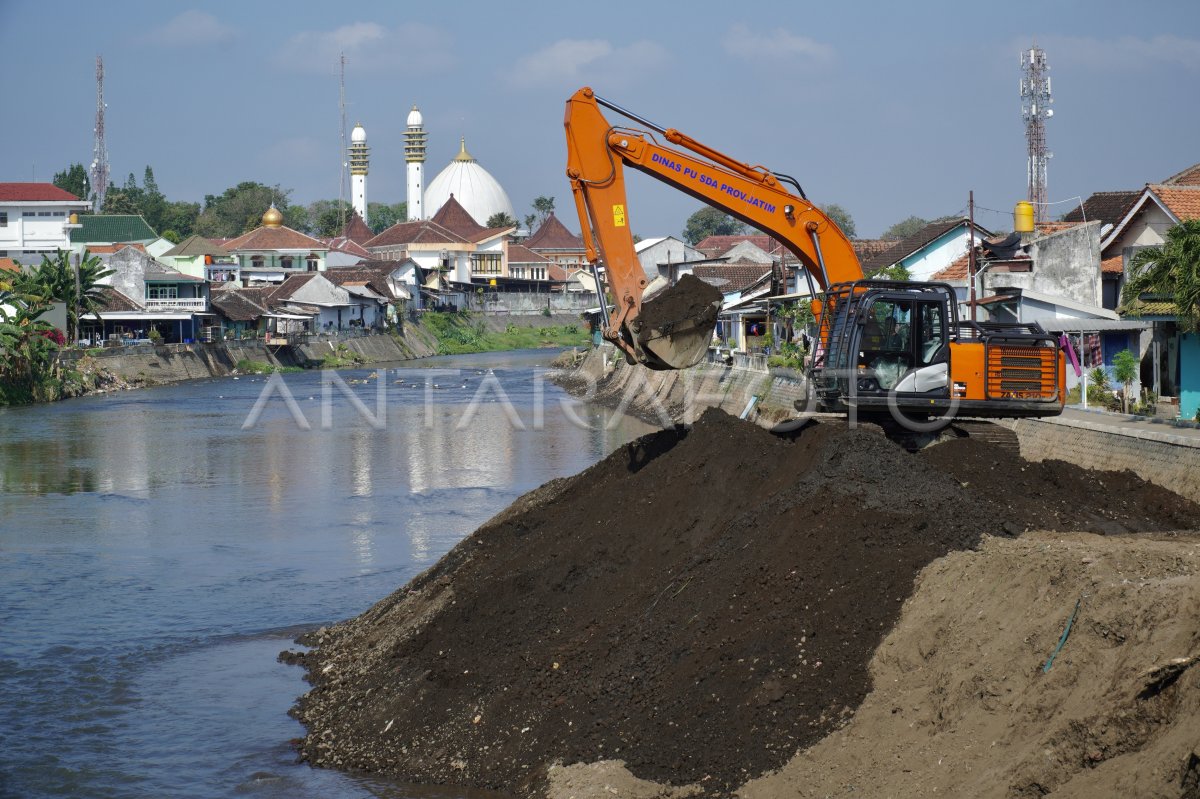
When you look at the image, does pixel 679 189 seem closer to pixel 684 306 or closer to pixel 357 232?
pixel 684 306

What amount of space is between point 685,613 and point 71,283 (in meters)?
49.2

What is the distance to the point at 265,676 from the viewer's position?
14.0 meters

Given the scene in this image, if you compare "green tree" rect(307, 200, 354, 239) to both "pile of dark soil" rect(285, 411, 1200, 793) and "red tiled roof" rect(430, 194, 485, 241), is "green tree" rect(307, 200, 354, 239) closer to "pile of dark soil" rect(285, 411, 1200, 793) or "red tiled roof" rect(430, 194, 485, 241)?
"red tiled roof" rect(430, 194, 485, 241)

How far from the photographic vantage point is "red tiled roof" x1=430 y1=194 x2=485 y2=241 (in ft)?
369

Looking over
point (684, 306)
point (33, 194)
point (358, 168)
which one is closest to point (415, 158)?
point (358, 168)

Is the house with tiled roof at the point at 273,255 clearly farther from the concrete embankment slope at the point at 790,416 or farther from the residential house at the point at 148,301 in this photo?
the concrete embankment slope at the point at 790,416

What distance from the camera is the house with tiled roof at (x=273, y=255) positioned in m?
84.6

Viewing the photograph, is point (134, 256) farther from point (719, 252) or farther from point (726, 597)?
point (726, 597)

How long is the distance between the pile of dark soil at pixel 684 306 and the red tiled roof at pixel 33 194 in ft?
192

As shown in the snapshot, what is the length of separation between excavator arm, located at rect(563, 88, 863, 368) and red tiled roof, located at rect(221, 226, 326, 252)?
239 ft

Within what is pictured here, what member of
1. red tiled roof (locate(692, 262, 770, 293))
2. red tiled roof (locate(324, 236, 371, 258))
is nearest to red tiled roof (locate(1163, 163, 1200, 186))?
red tiled roof (locate(692, 262, 770, 293))

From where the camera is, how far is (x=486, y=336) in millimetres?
94688

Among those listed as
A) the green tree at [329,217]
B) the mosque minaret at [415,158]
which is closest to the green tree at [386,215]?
the green tree at [329,217]

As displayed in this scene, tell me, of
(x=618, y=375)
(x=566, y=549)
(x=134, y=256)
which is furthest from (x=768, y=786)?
(x=134, y=256)
